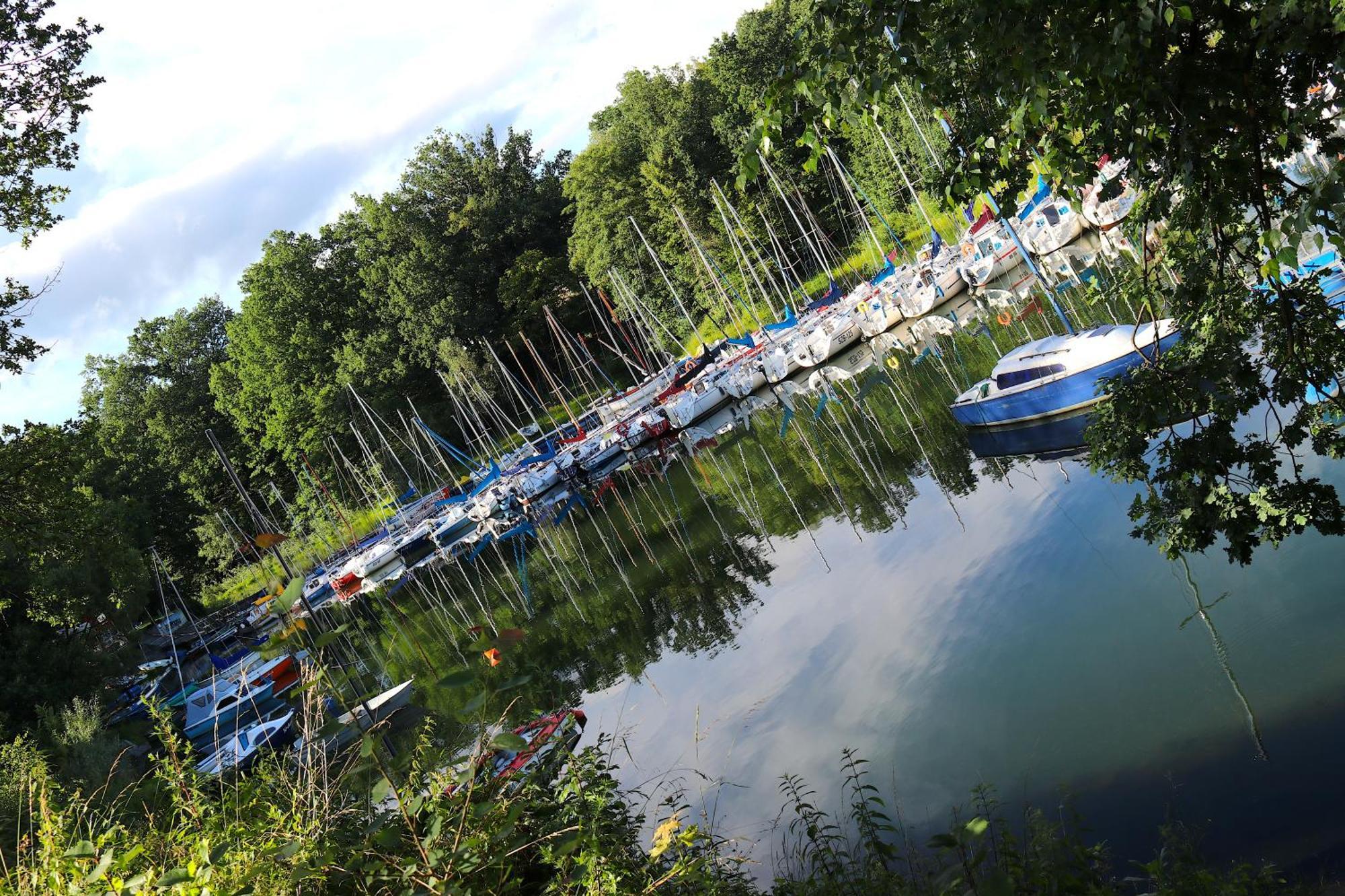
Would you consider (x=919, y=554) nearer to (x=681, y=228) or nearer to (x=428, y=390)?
(x=681, y=228)

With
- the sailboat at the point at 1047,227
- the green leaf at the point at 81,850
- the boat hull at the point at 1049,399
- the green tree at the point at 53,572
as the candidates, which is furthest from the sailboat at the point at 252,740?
the sailboat at the point at 1047,227

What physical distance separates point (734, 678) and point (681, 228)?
54.2 m

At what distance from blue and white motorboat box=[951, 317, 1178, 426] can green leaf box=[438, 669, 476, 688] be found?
1869 cm

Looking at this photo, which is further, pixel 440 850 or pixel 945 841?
pixel 945 841

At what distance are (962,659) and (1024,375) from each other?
1076cm

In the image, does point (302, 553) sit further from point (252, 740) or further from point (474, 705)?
point (474, 705)

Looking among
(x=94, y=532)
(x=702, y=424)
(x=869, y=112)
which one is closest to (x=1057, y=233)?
(x=702, y=424)

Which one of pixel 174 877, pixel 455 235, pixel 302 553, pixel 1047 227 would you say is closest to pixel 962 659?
pixel 174 877

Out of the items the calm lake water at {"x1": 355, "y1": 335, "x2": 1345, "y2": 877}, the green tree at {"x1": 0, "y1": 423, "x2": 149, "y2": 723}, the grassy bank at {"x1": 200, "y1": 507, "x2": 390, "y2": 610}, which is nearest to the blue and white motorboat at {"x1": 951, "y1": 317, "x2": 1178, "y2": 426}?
the calm lake water at {"x1": 355, "y1": 335, "x2": 1345, "y2": 877}

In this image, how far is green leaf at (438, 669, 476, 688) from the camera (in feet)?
13.7

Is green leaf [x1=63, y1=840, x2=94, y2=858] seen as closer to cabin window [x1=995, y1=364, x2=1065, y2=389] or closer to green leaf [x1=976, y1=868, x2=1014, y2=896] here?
green leaf [x1=976, y1=868, x2=1014, y2=896]

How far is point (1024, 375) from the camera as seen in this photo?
23.0 meters

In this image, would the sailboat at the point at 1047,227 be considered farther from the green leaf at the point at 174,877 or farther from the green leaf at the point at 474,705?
the green leaf at the point at 174,877

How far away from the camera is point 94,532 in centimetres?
1681
